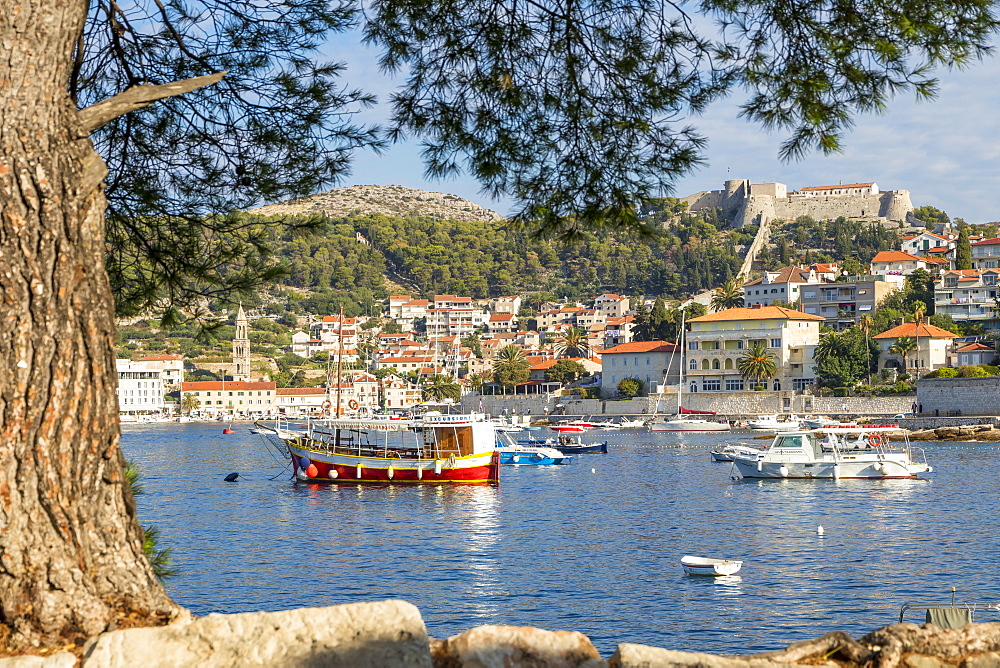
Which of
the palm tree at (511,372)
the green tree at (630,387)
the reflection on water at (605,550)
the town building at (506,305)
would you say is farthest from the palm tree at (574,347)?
the reflection on water at (605,550)

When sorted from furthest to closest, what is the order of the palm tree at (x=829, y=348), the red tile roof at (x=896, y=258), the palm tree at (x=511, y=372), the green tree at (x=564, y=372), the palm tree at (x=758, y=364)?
the red tile roof at (x=896, y=258), the palm tree at (x=511, y=372), the green tree at (x=564, y=372), the palm tree at (x=758, y=364), the palm tree at (x=829, y=348)

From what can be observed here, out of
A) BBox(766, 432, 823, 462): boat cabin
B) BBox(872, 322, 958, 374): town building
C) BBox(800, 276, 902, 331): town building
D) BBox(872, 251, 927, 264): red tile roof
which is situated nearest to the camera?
BBox(766, 432, 823, 462): boat cabin

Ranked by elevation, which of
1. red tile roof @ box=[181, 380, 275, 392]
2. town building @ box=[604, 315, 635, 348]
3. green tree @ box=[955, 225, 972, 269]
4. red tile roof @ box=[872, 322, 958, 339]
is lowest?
red tile roof @ box=[181, 380, 275, 392]

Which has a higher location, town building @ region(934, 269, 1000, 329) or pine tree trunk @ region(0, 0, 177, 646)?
town building @ region(934, 269, 1000, 329)

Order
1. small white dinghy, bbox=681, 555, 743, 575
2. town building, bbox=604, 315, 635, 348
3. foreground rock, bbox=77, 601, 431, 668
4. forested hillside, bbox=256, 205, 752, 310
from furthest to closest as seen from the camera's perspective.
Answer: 1. forested hillside, bbox=256, 205, 752, 310
2. town building, bbox=604, 315, 635, 348
3. small white dinghy, bbox=681, 555, 743, 575
4. foreground rock, bbox=77, 601, 431, 668

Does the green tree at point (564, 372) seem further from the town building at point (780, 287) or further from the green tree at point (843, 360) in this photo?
the green tree at point (843, 360)

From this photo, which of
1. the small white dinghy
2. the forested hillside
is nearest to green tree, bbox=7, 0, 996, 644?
the small white dinghy

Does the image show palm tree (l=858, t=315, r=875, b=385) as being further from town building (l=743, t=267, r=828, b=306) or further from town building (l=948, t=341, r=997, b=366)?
town building (l=743, t=267, r=828, b=306)

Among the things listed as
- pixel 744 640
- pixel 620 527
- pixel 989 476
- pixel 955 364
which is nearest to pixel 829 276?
pixel 955 364

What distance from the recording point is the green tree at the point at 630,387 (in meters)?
87.8

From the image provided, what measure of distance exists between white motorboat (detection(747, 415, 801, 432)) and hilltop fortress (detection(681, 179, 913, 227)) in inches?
3230

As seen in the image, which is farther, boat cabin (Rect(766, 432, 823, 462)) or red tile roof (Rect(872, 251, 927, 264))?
red tile roof (Rect(872, 251, 927, 264))

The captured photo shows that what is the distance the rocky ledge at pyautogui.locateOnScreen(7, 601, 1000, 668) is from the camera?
355 cm

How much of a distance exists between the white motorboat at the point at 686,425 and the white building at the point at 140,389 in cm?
7798
